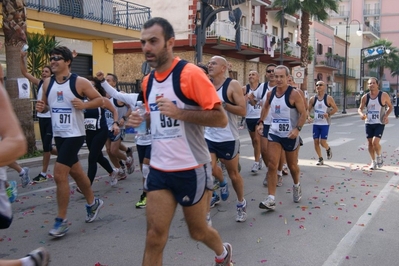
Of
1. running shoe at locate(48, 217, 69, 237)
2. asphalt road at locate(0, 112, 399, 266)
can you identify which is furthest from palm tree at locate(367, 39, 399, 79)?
running shoe at locate(48, 217, 69, 237)

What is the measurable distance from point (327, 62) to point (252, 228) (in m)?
49.5

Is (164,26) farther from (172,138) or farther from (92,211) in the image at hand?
(92,211)

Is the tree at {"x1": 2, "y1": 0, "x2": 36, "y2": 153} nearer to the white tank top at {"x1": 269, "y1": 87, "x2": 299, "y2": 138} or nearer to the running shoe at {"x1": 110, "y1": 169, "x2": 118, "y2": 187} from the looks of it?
the running shoe at {"x1": 110, "y1": 169, "x2": 118, "y2": 187}

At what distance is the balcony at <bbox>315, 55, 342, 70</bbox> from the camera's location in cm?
5169

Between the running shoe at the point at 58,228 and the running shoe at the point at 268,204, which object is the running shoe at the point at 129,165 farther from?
the running shoe at the point at 58,228

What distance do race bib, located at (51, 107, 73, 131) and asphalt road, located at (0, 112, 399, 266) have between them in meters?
1.19

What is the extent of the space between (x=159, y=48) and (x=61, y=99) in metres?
2.40

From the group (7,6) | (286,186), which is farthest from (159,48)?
(7,6)

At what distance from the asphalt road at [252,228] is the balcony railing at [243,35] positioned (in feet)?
62.2

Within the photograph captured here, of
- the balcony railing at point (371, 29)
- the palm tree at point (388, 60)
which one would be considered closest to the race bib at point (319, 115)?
the palm tree at point (388, 60)

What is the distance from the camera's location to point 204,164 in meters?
3.60

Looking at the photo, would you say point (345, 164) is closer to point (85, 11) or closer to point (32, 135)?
point (32, 135)

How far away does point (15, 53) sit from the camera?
38.2 ft

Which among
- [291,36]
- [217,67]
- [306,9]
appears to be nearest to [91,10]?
[217,67]
